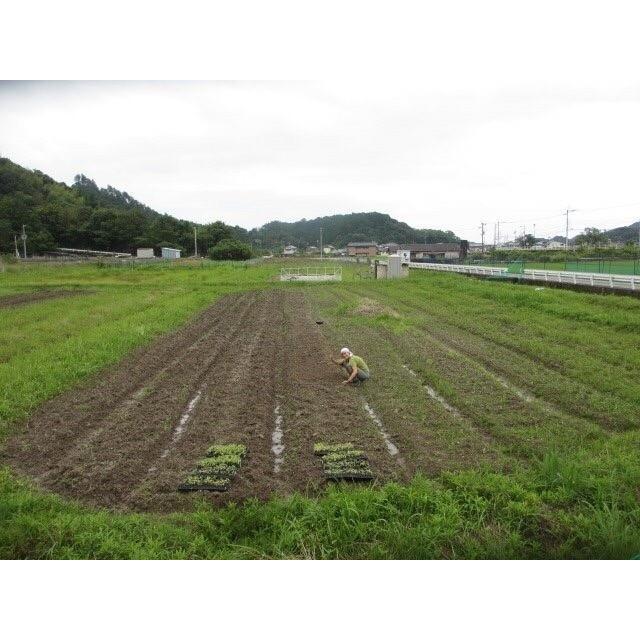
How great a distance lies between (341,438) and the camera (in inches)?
209

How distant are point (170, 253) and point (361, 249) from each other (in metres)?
31.3

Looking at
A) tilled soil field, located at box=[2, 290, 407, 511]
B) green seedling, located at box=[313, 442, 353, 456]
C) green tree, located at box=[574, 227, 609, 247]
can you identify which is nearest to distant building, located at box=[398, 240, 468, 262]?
green tree, located at box=[574, 227, 609, 247]

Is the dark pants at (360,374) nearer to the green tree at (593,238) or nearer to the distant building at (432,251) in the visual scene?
the green tree at (593,238)

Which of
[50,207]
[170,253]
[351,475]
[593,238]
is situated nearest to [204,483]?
[351,475]

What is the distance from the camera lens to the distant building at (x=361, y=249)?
216ft

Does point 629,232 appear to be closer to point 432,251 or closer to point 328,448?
point 328,448

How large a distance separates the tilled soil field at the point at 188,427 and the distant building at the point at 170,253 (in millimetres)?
32603

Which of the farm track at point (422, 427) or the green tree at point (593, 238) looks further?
the green tree at point (593, 238)

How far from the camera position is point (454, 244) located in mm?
79125

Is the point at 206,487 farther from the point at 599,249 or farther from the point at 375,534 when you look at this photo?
the point at 599,249

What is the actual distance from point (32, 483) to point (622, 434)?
5.76 meters

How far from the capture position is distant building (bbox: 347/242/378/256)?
65756 millimetres

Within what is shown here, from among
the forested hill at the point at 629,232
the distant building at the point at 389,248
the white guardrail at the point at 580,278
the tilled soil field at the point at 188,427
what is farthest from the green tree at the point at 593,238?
the tilled soil field at the point at 188,427

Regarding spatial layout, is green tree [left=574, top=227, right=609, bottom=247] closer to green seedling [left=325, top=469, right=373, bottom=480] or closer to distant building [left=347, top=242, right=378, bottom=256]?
distant building [left=347, top=242, right=378, bottom=256]
